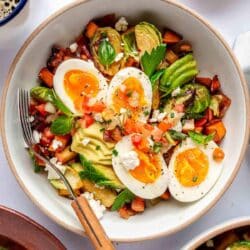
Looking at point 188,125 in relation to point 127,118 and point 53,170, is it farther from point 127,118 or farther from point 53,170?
point 53,170

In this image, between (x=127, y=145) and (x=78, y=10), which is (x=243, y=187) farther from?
(x=78, y=10)

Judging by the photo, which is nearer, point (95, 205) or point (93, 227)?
point (93, 227)

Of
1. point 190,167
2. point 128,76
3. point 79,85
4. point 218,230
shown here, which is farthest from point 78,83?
point 218,230

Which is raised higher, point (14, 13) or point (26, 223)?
point (14, 13)

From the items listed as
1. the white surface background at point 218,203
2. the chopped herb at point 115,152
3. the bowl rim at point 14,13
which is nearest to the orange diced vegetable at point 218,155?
the white surface background at point 218,203

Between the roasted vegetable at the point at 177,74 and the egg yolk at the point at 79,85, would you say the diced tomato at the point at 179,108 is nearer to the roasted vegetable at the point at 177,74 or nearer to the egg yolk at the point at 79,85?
the roasted vegetable at the point at 177,74

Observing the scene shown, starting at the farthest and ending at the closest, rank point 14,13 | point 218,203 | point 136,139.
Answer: point 218,203
point 136,139
point 14,13
